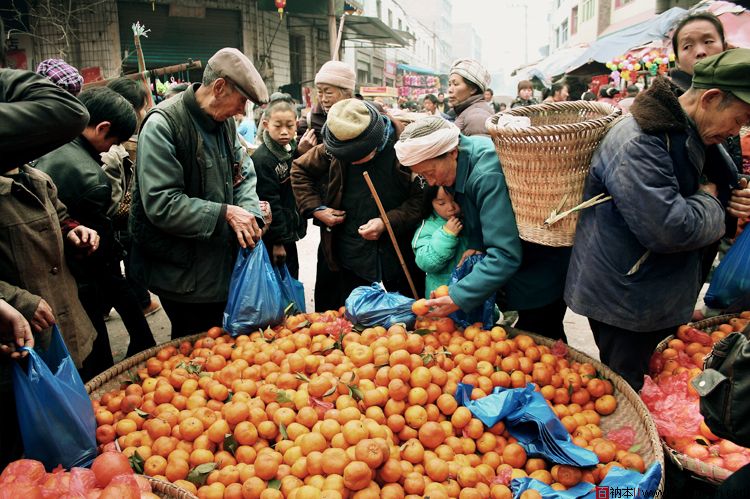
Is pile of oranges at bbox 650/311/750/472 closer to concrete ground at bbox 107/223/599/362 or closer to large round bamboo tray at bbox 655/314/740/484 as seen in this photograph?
large round bamboo tray at bbox 655/314/740/484

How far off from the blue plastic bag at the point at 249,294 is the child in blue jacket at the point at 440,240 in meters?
0.85

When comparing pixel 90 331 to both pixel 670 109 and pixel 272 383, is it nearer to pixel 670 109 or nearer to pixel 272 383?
pixel 272 383

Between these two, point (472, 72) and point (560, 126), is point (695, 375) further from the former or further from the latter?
point (472, 72)

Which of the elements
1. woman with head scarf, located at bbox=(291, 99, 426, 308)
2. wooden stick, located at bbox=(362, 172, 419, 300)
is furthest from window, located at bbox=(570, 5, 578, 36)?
wooden stick, located at bbox=(362, 172, 419, 300)

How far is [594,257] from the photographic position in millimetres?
2139

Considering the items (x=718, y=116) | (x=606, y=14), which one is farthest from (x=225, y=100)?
(x=606, y=14)

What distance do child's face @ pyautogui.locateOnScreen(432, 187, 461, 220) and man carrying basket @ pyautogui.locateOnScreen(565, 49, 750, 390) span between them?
0.66 metres

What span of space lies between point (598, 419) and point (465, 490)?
32.6 inches

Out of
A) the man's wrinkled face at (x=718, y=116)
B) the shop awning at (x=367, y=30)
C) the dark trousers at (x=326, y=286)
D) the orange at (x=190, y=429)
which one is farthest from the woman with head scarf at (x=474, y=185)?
the shop awning at (x=367, y=30)

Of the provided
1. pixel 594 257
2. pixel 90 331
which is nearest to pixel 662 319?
pixel 594 257

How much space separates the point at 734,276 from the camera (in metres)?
2.51

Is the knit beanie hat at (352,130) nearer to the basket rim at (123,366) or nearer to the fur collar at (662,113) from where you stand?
the basket rim at (123,366)

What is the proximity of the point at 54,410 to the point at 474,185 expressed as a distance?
189 cm

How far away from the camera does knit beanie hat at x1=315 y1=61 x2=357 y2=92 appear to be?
382 centimetres
